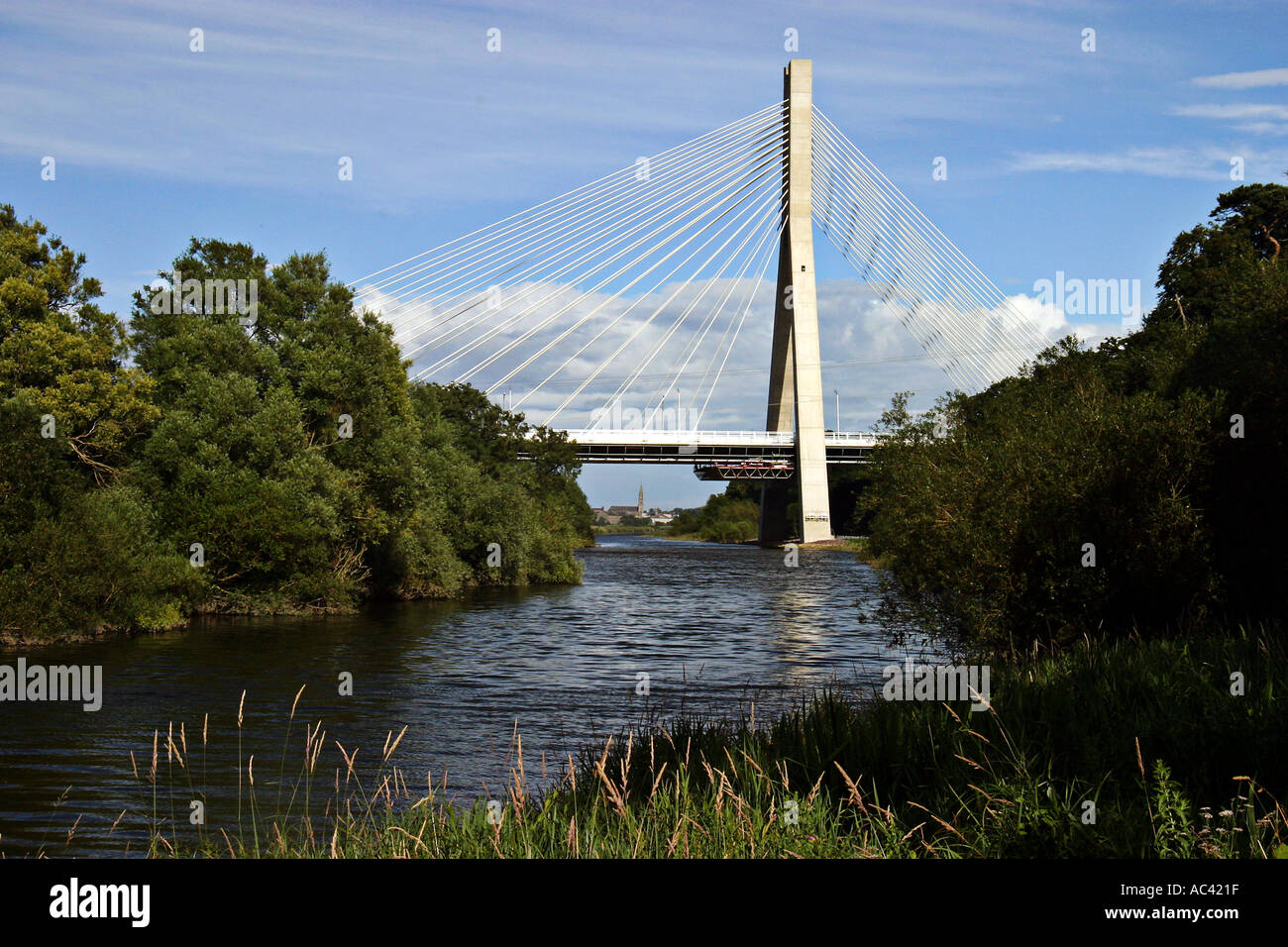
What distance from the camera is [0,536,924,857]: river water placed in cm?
1209

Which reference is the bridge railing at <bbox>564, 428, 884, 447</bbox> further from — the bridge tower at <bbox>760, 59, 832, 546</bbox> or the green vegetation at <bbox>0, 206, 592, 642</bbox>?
the green vegetation at <bbox>0, 206, 592, 642</bbox>

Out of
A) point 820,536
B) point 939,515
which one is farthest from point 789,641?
point 820,536

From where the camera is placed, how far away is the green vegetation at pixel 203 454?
23328 mm

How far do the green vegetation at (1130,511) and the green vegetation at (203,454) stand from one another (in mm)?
17215

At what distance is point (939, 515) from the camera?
18969 millimetres

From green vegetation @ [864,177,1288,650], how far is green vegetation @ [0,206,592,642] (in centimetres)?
1721

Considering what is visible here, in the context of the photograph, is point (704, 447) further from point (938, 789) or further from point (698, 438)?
point (938, 789)

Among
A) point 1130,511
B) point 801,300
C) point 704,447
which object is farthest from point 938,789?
point 704,447

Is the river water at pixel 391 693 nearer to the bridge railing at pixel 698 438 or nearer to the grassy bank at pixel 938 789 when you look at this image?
the grassy bank at pixel 938 789

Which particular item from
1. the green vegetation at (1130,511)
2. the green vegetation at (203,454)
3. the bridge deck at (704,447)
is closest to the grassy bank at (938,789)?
the green vegetation at (1130,511)

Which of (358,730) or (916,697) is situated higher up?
(916,697)

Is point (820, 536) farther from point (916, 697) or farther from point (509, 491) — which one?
point (916, 697)

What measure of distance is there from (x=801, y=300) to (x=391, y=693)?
149ft
